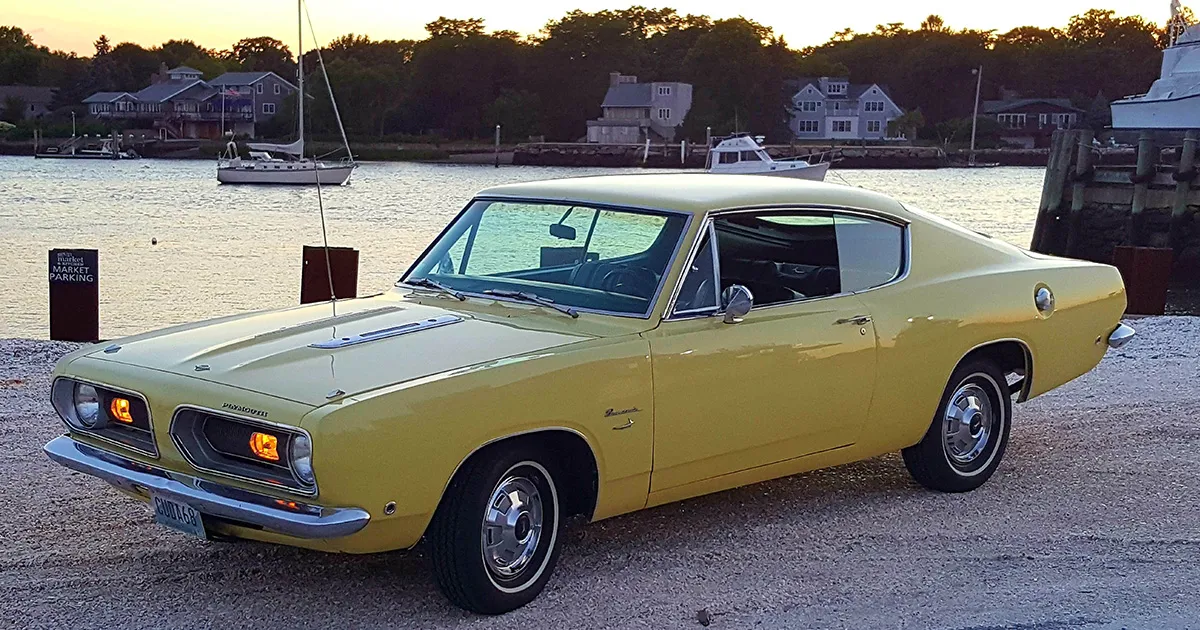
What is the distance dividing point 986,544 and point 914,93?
127144mm

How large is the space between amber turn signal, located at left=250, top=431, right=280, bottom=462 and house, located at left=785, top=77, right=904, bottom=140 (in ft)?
379

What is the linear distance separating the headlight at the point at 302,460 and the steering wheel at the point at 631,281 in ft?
5.51

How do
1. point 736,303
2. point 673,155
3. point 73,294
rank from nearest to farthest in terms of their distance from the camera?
point 736,303
point 73,294
point 673,155

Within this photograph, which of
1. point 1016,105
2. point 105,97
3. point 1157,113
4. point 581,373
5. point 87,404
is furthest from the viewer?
point 105,97

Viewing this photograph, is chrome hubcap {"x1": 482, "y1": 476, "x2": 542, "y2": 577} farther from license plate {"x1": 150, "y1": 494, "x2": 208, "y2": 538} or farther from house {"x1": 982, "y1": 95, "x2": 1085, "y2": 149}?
house {"x1": 982, "y1": 95, "x2": 1085, "y2": 149}

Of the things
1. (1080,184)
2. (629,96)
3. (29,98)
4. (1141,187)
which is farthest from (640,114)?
(1141,187)

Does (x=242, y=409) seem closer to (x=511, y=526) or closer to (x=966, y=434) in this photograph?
(x=511, y=526)

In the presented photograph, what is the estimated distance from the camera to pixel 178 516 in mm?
4832

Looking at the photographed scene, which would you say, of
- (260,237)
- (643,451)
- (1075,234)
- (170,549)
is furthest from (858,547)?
(260,237)

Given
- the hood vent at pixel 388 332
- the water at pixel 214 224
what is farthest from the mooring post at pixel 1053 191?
the hood vent at pixel 388 332

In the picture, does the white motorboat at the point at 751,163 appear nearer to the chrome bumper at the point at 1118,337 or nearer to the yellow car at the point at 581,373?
the chrome bumper at the point at 1118,337

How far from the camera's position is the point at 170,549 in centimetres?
574

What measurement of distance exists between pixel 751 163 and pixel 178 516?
54.5m

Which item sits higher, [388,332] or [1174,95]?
[1174,95]
